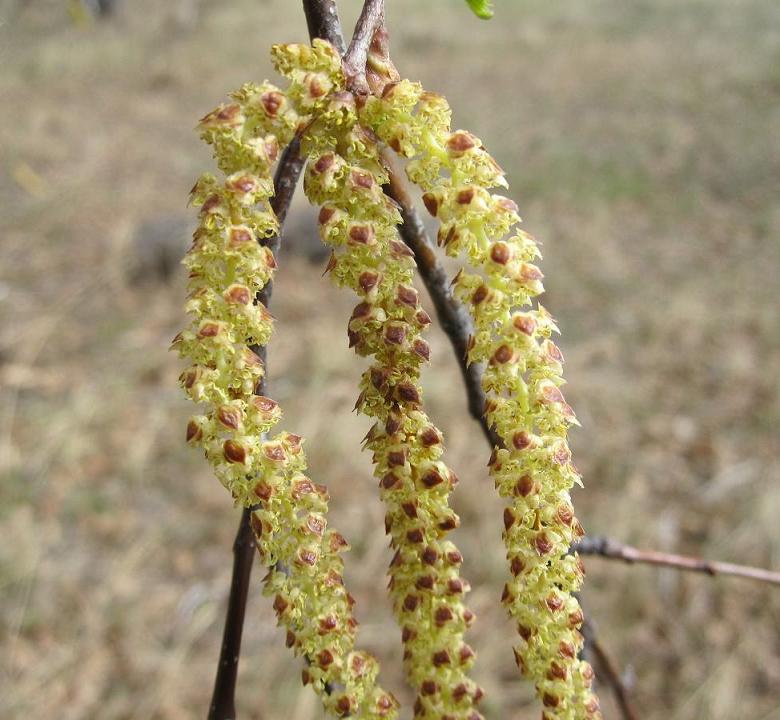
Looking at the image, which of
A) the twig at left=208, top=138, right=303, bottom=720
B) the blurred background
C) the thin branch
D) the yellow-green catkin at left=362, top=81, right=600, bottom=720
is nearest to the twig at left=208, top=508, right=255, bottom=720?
the twig at left=208, top=138, right=303, bottom=720

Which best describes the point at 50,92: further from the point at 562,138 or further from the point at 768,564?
the point at 768,564

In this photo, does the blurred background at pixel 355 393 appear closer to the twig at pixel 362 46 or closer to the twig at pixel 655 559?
the twig at pixel 362 46

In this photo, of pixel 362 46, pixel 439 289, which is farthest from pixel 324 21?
pixel 439 289

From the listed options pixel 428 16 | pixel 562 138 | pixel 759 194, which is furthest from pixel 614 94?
pixel 428 16

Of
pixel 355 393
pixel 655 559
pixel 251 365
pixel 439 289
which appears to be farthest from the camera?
pixel 355 393

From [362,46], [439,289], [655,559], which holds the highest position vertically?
[362,46]

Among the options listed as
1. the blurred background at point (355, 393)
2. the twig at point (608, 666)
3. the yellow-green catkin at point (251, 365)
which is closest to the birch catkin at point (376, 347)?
the yellow-green catkin at point (251, 365)

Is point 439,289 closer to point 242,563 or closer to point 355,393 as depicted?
point 242,563
